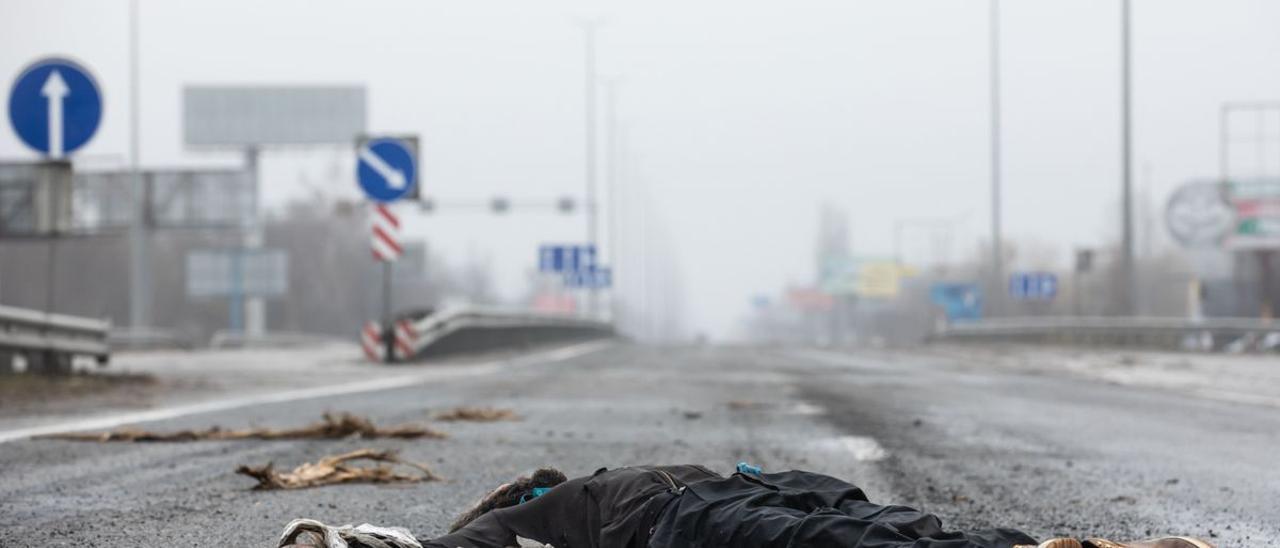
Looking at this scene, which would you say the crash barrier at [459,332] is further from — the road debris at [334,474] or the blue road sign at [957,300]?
the blue road sign at [957,300]

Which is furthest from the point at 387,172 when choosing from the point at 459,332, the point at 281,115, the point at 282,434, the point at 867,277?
the point at 867,277

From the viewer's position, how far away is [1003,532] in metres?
3.19

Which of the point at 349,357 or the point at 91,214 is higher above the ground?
the point at 91,214

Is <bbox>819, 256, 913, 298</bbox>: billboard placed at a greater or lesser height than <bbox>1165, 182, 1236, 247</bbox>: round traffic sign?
lesser

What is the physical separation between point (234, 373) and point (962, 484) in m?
13.3

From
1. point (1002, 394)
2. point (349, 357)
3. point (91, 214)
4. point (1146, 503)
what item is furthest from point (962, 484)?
point (91, 214)

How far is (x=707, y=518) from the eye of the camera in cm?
345

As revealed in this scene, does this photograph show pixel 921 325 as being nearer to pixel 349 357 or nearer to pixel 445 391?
pixel 349 357

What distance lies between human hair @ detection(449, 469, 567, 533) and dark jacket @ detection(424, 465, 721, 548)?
0.09 m

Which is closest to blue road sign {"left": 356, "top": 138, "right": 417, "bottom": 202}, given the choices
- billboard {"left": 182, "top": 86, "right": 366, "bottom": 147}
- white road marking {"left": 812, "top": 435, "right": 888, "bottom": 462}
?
white road marking {"left": 812, "top": 435, "right": 888, "bottom": 462}

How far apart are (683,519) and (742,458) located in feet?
10.5

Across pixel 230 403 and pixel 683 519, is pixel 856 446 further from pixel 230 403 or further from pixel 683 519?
pixel 230 403

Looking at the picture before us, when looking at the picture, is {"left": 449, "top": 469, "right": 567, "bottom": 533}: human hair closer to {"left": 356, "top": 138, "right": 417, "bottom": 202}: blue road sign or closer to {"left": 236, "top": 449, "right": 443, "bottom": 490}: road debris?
{"left": 236, "top": 449, "right": 443, "bottom": 490}: road debris

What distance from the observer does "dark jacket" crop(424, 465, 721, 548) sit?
11.7ft
